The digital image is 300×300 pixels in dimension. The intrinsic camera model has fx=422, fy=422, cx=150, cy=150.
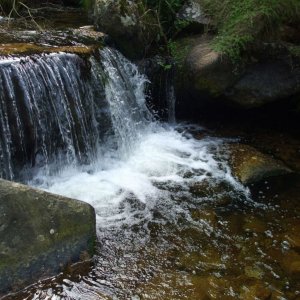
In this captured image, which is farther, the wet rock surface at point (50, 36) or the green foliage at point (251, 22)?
the green foliage at point (251, 22)

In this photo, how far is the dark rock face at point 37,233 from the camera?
11.7 ft

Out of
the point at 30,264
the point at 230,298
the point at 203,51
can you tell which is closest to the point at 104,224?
the point at 30,264

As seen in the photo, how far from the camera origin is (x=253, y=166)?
5.77 m

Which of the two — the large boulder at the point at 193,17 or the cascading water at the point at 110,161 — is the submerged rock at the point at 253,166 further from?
the large boulder at the point at 193,17

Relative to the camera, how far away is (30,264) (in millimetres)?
3641

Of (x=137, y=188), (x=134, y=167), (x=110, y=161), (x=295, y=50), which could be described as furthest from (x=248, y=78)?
(x=137, y=188)

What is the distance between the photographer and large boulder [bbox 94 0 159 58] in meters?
6.85

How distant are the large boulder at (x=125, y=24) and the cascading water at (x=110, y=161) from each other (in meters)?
A: 0.32

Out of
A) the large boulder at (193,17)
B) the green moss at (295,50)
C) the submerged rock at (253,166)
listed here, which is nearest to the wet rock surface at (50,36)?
the large boulder at (193,17)

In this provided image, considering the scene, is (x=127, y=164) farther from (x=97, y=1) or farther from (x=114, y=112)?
(x=97, y=1)

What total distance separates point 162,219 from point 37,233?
60.7 inches

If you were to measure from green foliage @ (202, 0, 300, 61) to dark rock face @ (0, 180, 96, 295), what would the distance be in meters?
3.85

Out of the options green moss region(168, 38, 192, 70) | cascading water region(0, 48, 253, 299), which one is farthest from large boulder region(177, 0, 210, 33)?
cascading water region(0, 48, 253, 299)

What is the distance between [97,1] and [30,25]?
4.23 ft
